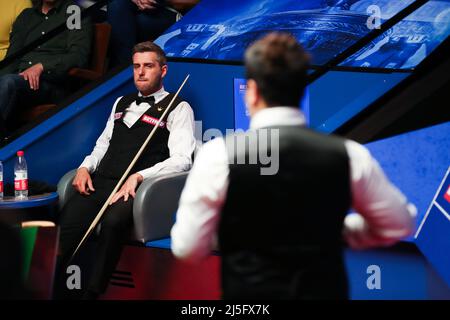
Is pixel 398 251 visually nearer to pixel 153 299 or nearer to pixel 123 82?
pixel 153 299

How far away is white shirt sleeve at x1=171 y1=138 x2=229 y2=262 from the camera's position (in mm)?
2014

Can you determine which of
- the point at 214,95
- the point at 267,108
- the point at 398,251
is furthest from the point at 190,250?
the point at 214,95

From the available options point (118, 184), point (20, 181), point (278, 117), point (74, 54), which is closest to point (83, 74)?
point (74, 54)

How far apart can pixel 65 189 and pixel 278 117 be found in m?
2.59

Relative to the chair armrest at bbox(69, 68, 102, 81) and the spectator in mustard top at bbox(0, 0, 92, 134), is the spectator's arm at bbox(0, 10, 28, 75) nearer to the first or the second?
the spectator in mustard top at bbox(0, 0, 92, 134)

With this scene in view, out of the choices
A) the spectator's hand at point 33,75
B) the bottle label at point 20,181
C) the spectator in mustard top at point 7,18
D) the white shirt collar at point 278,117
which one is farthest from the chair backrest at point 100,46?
the white shirt collar at point 278,117

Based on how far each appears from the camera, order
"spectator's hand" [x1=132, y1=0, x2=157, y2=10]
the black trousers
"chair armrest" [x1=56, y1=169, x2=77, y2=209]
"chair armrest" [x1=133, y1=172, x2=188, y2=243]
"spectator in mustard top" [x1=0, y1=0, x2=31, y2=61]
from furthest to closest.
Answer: "spectator in mustard top" [x1=0, y1=0, x2=31, y2=61] < "spectator's hand" [x1=132, y1=0, x2=157, y2=10] < "chair armrest" [x1=56, y1=169, x2=77, y2=209] < "chair armrest" [x1=133, y1=172, x2=188, y2=243] < the black trousers

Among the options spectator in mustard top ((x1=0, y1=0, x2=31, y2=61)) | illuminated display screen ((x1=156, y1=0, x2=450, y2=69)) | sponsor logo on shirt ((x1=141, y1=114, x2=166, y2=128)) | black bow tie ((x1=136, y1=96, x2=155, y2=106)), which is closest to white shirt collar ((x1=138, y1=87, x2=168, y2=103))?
black bow tie ((x1=136, y1=96, x2=155, y2=106))

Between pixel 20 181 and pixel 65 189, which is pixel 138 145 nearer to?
pixel 65 189

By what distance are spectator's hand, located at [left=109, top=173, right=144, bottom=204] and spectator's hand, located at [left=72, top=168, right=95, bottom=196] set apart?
23 cm

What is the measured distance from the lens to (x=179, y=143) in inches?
168

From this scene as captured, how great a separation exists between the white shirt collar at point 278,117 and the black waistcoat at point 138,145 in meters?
2.30

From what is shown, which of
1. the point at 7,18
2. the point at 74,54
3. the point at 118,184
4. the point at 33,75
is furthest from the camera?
the point at 7,18
